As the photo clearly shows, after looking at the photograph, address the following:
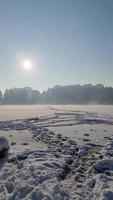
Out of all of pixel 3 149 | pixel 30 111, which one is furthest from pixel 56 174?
pixel 30 111

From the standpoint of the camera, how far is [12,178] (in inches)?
356

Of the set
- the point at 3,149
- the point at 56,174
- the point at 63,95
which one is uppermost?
the point at 63,95

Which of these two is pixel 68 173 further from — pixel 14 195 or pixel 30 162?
pixel 14 195

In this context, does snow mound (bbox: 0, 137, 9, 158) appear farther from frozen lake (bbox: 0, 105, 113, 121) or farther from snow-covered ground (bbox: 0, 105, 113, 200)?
frozen lake (bbox: 0, 105, 113, 121)

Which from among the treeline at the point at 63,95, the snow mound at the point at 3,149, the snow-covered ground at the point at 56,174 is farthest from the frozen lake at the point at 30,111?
the treeline at the point at 63,95

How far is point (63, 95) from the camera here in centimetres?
12638

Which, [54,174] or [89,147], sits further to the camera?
[89,147]

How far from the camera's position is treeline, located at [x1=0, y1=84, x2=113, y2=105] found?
122 m

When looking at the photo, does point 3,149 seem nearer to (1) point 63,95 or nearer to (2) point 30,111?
(2) point 30,111

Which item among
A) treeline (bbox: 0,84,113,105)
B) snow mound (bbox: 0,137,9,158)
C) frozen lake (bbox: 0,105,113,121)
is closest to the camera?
snow mound (bbox: 0,137,9,158)

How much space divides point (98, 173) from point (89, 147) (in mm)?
4955

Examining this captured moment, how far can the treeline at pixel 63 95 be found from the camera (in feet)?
401

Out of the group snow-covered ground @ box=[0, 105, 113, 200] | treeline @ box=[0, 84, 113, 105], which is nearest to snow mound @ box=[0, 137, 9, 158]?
snow-covered ground @ box=[0, 105, 113, 200]

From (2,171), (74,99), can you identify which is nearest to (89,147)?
(2,171)
